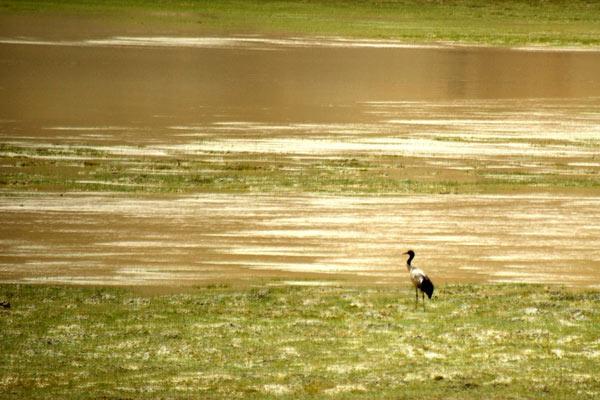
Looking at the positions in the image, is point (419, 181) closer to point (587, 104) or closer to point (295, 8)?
point (587, 104)

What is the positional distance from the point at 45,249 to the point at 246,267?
8.52ft

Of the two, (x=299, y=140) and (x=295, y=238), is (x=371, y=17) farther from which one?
(x=295, y=238)

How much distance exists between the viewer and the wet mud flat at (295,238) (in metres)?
16.7

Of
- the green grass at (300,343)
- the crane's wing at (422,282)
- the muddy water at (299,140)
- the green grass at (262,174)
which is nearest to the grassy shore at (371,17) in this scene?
the muddy water at (299,140)

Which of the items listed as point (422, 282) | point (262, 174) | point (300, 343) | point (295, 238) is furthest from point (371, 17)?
point (300, 343)

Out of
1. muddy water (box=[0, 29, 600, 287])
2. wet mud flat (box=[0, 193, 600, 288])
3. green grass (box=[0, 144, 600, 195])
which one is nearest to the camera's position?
wet mud flat (box=[0, 193, 600, 288])

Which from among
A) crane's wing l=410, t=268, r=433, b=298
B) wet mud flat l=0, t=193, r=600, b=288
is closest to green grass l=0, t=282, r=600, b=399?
crane's wing l=410, t=268, r=433, b=298

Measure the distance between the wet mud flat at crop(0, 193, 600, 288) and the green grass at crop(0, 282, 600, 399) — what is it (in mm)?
1099

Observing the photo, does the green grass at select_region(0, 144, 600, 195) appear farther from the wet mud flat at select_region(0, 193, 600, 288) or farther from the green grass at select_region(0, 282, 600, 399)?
the green grass at select_region(0, 282, 600, 399)

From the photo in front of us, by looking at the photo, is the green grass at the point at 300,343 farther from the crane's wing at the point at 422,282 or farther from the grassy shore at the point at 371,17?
the grassy shore at the point at 371,17

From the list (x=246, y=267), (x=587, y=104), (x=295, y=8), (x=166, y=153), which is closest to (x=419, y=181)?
(x=166, y=153)

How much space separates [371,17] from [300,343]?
52.4 m

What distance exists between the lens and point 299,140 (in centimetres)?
2853

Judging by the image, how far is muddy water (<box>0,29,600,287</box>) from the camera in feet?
57.5
